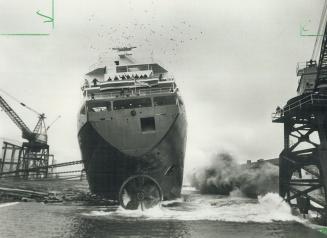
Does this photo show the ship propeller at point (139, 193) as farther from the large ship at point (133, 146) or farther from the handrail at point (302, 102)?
the handrail at point (302, 102)

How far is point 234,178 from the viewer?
5731 cm

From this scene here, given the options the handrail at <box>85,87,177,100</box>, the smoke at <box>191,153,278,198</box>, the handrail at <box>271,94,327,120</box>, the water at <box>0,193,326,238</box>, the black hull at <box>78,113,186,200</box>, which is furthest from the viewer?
the smoke at <box>191,153,278,198</box>

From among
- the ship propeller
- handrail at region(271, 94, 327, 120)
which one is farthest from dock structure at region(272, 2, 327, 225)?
the ship propeller

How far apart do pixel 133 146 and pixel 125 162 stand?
4.53ft

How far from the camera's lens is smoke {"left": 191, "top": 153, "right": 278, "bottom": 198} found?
4738 cm

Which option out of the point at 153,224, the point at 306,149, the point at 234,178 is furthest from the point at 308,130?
the point at 234,178

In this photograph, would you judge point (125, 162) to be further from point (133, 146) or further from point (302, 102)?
point (302, 102)

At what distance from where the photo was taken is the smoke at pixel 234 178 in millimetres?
47375

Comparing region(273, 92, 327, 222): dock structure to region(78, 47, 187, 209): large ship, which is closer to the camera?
region(273, 92, 327, 222): dock structure

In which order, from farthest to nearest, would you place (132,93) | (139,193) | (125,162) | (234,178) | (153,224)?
(234,178), (132,93), (125,162), (139,193), (153,224)

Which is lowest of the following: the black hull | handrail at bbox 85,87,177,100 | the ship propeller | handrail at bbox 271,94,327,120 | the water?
the water

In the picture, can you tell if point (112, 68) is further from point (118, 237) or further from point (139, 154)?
point (118, 237)

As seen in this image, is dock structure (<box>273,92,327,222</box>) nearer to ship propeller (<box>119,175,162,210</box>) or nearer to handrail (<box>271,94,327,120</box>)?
handrail (<box>271,94,327,120</box>)

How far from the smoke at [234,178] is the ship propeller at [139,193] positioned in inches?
843
